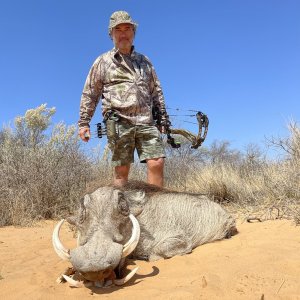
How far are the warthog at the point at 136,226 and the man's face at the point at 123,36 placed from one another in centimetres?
208

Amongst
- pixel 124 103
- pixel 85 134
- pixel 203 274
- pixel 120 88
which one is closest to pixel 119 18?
pixel 120 88

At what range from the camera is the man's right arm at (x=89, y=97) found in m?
5.80

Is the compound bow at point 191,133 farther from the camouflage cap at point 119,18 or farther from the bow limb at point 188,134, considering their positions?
the camouflage cap at point 119,18

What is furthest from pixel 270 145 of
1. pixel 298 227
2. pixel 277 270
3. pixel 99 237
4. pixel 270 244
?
pixel 99 237

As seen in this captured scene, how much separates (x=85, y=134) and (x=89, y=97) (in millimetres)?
537

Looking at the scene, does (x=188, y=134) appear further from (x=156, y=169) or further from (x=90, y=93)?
(x=90, y=93)

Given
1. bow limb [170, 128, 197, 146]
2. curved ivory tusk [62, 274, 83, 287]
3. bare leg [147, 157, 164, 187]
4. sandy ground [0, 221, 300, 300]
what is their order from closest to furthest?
sandy ground [0, 221, 300, 300], curved ivory tusk [62, 274, 83, 287], bare leg [147, 157, 164, 187], bow limb [170, 128, 197, 146]

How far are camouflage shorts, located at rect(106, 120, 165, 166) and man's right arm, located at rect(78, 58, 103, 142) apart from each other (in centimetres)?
45

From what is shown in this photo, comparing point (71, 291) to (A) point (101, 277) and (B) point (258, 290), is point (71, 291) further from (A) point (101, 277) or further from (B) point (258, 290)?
(B) point (258, 290)

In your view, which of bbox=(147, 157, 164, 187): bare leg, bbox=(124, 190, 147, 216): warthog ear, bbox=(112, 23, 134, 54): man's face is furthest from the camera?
bbox=(112, 23, 134, 54): man's face

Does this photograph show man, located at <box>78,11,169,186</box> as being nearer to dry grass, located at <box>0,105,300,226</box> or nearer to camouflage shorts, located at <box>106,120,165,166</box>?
camouflage shorts, located at <box>106,120,165,166</box>

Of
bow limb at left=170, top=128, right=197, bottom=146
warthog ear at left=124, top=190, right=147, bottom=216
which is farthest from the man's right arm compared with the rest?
warthog ear at left=124, top=190, right=147, bottom=216

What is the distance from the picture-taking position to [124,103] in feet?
18.3

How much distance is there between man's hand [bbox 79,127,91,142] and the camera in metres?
5.77
